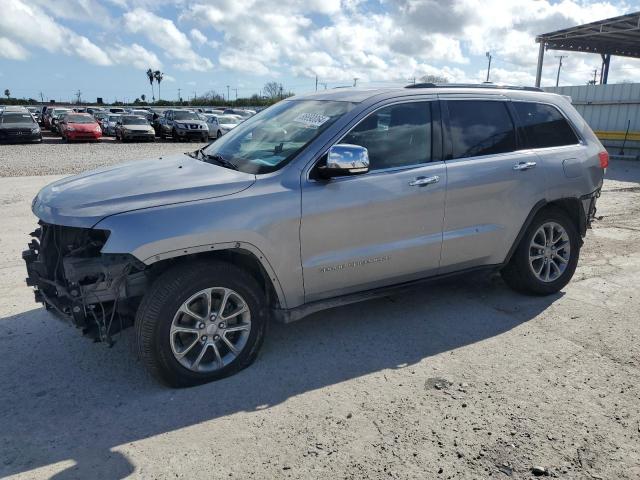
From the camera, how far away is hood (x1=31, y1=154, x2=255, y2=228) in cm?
326

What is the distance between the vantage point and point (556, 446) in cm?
295

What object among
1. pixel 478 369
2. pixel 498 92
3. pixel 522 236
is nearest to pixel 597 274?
pixel 522 236

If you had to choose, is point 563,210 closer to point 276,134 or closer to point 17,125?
point 276,134

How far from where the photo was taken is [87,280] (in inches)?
131

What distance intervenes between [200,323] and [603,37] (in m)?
30.0

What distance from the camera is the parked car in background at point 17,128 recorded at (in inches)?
944

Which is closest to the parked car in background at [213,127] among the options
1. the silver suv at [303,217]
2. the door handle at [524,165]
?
the silver suv at [303,217]

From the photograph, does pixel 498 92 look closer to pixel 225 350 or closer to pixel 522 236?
pixel 522 236

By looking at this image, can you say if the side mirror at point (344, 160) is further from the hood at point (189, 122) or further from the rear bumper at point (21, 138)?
the hood at point (189, 122)

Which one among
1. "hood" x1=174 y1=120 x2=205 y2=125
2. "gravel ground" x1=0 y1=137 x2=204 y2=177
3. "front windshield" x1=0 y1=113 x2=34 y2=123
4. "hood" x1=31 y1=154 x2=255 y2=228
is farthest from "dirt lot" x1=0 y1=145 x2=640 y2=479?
"hood" x1=174 y1=120 x2=205 y2=125

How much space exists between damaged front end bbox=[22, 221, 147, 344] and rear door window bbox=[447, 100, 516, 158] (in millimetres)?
2703

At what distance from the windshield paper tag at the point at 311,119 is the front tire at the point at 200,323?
1.27 meters

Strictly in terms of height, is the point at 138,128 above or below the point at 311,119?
below

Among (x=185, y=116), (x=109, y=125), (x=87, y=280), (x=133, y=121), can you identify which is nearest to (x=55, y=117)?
(x=109, y=125)
